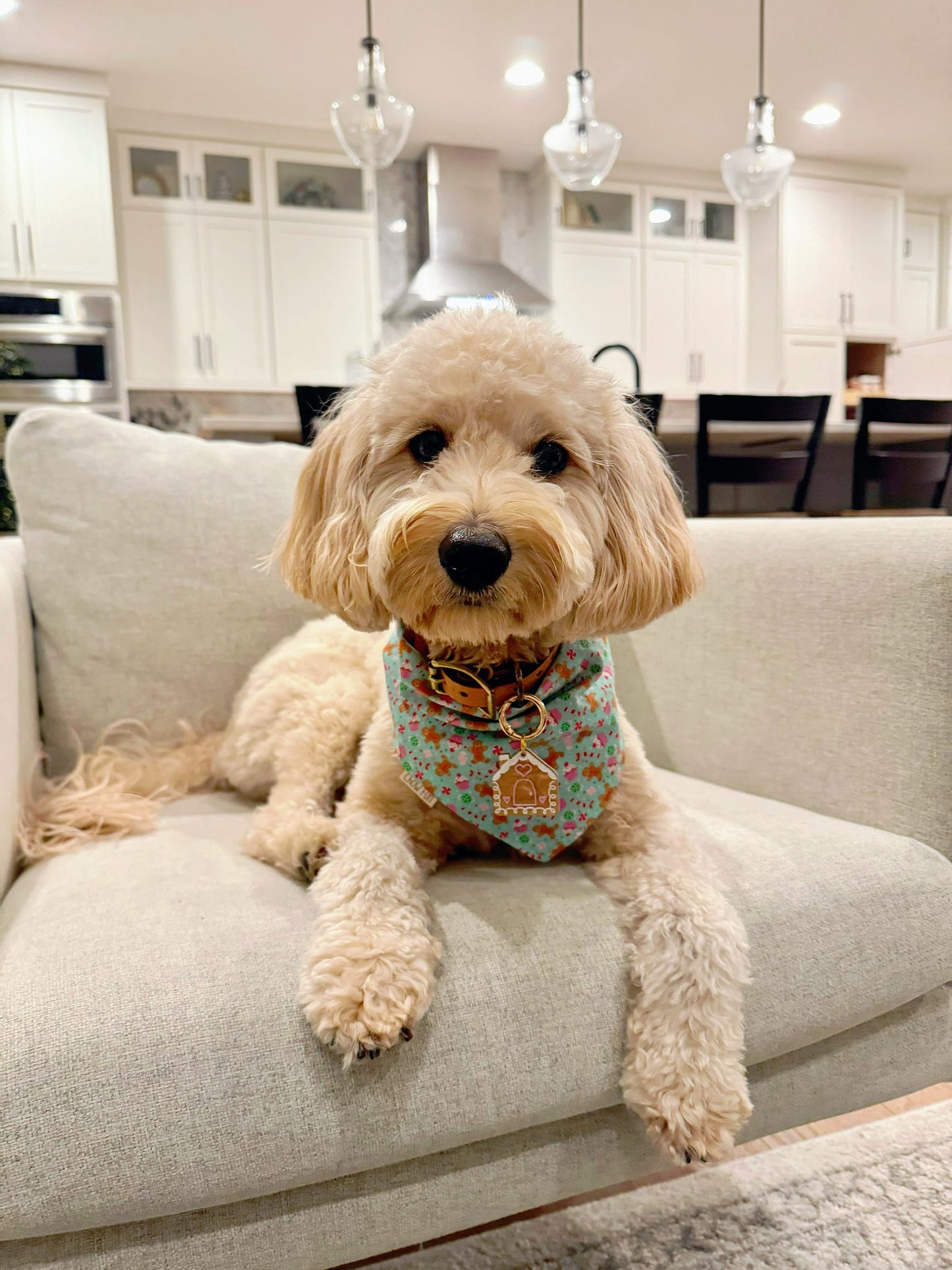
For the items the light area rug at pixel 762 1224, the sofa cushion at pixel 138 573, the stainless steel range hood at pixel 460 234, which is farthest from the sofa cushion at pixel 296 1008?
the stainless steel range hood at pixel 460 234

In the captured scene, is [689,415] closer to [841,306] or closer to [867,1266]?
[841,306]

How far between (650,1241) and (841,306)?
8.04 metres

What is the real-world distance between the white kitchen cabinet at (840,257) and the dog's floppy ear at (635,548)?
7153 mm

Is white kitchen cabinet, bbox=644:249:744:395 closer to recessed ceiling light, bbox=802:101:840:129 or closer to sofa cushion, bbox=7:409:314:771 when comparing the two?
recessed ceiling light, bbox=802:101:840:129

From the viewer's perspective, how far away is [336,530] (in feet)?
3.64

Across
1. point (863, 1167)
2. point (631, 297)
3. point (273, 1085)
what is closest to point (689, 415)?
point (631, 297)

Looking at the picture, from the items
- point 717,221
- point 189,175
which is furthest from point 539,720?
point 717,221

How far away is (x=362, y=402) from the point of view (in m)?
1.14

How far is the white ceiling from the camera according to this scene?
4812 millimetres

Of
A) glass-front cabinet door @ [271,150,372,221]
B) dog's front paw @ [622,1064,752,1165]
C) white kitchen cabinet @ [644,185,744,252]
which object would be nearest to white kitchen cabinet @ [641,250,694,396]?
white kitchen cabinet @ [644,185,744,252]

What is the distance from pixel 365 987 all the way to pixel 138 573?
42.7 inches

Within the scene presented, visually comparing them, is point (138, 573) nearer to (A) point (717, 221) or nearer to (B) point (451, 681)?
(B) point (451, 681)

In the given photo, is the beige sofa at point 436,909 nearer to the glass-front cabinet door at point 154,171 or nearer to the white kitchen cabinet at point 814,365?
the glass-front cabinet door at point 154,171

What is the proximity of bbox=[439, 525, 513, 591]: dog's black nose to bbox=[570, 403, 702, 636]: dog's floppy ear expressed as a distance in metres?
0.16
